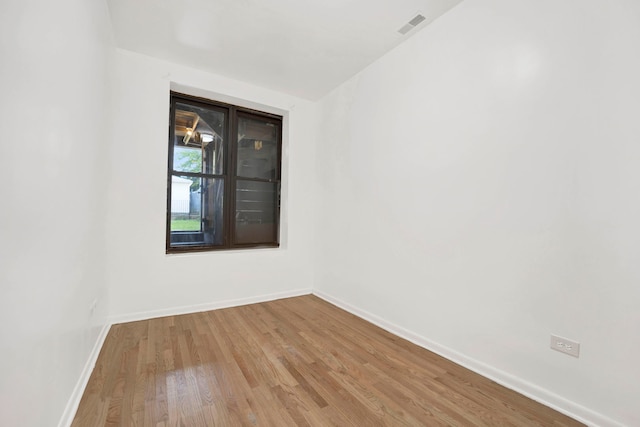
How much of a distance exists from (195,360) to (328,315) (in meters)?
1.52

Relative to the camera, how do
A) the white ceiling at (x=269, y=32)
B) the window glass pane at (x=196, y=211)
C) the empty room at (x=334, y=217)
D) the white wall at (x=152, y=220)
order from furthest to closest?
1. the window glass pane at (x=196, y=211)
2. the white wall at (x=152, y=220)
3. the white ceiling at (x=269, y=32)
4. the empty room at (x=334, y=217)

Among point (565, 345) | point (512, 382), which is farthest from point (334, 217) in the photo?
point (565, 345)

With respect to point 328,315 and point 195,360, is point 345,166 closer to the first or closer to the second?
point 328,315

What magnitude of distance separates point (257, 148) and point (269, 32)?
1.70 meters

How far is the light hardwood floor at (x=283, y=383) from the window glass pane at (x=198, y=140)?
1976 millimetres

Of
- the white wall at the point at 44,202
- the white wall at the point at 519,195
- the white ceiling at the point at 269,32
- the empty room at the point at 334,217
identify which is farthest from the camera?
the white ceiling at the point at 269,32

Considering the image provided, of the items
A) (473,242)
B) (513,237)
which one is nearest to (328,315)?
(473,242)

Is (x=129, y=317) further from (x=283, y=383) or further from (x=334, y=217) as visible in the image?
(x=334, y=217)

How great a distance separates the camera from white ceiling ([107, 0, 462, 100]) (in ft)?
7.82

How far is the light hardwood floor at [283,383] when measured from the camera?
1628 millimetres

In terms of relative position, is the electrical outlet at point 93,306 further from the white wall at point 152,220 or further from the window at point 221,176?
the window at point 221,176

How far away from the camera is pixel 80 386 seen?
5.85ft

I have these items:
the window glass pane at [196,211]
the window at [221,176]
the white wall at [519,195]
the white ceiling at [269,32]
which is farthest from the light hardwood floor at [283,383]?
the white ceiling at [269,32]

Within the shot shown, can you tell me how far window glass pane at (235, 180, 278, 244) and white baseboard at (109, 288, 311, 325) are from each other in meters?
0.80
